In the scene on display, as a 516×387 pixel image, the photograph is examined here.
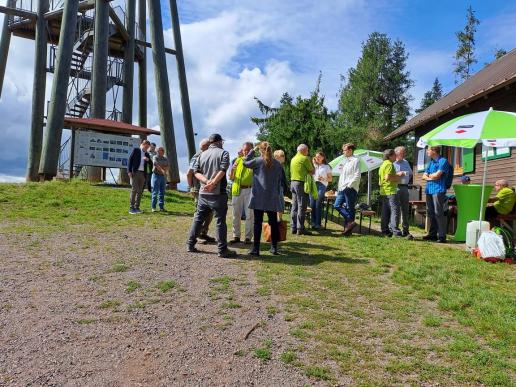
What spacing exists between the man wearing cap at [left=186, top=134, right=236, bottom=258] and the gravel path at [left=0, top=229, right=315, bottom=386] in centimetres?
38

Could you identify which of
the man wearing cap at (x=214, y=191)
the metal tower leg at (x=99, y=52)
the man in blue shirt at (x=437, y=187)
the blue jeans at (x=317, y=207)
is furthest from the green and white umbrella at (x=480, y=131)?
the metal tower leg at (x=99, y=52)

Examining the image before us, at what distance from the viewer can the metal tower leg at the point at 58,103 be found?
15.3 m

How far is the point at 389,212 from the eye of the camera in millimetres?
9961

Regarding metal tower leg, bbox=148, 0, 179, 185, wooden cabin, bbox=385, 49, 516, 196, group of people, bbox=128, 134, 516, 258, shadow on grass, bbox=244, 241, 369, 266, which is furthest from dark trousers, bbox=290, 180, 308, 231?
metal tower leg, bbox=148, 0, 179, 185

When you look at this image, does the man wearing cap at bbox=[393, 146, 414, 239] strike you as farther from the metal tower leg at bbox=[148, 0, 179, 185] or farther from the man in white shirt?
the metal tower leg at bbox=[148, 0, 179, 185]

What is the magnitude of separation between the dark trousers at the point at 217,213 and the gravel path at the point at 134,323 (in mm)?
321

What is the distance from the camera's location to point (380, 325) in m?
4.27

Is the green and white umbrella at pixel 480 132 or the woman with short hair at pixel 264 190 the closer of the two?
the woman with short hair at pixel 264 190

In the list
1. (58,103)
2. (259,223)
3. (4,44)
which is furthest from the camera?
(4,44)

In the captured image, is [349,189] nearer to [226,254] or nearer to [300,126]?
[226,254]

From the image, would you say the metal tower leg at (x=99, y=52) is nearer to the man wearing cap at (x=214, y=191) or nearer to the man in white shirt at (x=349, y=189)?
the man in white shirt at (x=349, y=189)

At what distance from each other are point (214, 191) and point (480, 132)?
439 cm

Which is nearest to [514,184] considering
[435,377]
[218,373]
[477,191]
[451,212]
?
[451,212]

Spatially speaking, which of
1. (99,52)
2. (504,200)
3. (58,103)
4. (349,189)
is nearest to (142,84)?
(99,52)
